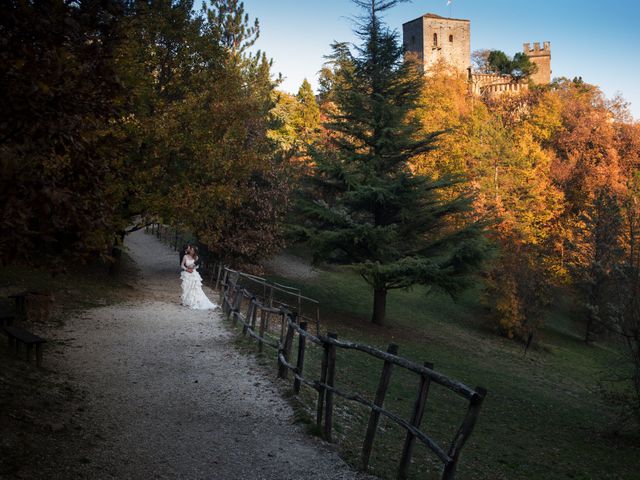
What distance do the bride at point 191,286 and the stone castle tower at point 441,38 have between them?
69.4 m

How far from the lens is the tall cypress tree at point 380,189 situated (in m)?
21.5

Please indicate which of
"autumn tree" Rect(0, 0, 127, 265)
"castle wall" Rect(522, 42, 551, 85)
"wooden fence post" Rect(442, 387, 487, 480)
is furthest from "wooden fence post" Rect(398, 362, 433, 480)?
"castle wall" Rect(522, 42, 551, 85)

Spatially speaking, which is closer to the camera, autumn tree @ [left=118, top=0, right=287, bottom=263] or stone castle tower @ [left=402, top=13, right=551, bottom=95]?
autumn tree @ [left=118, top=0, right=287, bottom=263]

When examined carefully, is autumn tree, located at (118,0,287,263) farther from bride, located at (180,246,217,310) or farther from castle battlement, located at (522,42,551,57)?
castle battlement, located at (522,42,551,57)

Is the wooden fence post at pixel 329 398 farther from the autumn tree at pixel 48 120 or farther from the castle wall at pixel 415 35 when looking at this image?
the castle wall at pixel 415 35

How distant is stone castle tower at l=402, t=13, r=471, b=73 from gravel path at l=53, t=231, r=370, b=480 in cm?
7353

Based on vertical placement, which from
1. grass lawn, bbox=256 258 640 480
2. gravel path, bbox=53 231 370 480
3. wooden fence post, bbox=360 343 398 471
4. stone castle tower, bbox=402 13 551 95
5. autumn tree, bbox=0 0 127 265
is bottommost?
grass lawn, bbox=256 258 640 480

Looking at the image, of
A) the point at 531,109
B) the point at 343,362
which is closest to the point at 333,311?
the point at 343,362

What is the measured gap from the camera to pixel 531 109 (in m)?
55.8

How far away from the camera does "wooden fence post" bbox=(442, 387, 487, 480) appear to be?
5.61 metres

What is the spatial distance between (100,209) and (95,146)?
0.90m

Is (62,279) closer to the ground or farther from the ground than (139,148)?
closer to the ground

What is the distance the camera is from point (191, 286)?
18.0 metres

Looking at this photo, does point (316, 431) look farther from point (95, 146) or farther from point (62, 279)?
point (62, 279)
